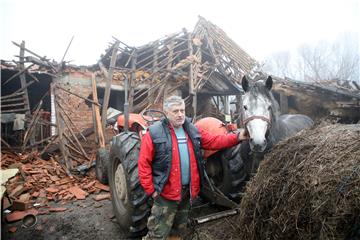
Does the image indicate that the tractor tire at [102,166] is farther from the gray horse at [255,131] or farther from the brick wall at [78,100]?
the brick wall at [78,100]

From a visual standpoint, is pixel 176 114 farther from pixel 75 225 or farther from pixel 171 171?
pixel 75 225

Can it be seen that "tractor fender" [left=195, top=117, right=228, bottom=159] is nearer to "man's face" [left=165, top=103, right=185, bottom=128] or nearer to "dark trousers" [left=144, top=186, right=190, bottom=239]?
"dark trousers" [left=144, top=186, right=190, bottom=239]

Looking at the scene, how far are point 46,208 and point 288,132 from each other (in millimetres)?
4557

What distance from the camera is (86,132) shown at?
9172 mm

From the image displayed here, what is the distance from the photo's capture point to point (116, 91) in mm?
11375

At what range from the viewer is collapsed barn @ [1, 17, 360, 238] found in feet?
25.3

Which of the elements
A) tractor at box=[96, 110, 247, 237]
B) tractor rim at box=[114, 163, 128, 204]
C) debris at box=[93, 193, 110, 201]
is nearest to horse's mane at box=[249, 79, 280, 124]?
tractor at box=[96, 110, 247, 237]

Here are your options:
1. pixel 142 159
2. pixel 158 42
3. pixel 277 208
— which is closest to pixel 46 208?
pixel 142 159

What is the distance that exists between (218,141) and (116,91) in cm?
900

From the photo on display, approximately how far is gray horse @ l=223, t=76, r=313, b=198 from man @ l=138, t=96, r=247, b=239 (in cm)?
71

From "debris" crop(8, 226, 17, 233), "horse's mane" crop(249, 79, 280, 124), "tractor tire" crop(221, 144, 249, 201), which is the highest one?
"horse's mane" crop(249, 79, 280, 124)

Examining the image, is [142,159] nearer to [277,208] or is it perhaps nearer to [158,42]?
[277,208]

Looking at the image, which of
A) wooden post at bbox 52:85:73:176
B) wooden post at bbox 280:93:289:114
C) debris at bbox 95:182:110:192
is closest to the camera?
debris at bbox 95:182:110:192

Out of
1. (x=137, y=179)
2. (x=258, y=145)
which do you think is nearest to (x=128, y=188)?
(x=137, y=179)
